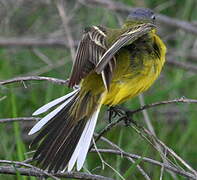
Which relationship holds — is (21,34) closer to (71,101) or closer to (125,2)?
(125,2)

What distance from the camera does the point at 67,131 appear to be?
3473 millimetres

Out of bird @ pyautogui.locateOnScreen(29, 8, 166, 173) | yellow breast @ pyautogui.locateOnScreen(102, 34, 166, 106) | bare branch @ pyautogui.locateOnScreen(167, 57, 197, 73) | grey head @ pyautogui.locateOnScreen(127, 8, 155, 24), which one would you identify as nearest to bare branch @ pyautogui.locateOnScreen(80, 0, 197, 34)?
bare branch @ pyautogui.locateOnScreen(167, 57, 197, 73)

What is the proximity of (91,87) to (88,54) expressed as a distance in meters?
0.27

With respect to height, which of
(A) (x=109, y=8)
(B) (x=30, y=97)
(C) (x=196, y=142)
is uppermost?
(A) (x=109, y=8)

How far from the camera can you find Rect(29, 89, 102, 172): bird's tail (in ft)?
10.5

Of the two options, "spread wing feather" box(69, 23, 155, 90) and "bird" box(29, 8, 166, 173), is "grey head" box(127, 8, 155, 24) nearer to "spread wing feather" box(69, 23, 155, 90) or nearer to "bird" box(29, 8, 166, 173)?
"bird" box(29, 8, 166, 173)

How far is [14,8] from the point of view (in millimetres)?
6582

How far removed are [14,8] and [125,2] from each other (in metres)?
1.27

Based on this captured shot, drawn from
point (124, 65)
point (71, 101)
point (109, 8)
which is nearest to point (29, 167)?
point (71, 101)

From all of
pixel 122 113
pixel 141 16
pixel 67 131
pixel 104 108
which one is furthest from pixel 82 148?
pixel 104 108

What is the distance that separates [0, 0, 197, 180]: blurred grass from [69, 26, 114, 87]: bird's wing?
1.30 meters

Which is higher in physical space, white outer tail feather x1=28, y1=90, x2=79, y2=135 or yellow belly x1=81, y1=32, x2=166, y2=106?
yellow belly x1=81, y1=32, x2=166, y2=106

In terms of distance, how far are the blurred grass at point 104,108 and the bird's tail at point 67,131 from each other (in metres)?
1.20

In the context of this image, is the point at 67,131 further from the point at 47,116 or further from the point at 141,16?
the point at 141,16
